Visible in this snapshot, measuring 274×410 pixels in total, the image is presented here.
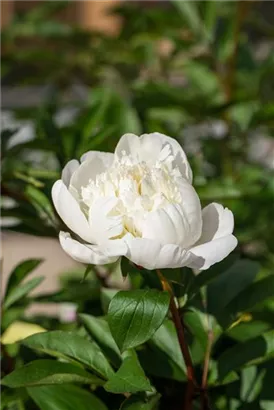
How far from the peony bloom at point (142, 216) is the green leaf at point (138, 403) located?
0.07m

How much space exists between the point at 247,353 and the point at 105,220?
0.39 feet

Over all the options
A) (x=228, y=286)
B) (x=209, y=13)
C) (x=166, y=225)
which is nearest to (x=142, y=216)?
(x=166, y=225)

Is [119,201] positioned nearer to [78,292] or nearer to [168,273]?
[168,273]

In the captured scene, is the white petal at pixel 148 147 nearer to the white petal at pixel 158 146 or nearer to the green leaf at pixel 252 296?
the white petal at pixel 158 146

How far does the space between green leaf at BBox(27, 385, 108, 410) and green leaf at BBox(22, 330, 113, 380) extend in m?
0.02

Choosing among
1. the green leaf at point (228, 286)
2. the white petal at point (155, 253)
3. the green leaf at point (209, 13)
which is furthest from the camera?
the green leaf at point (209, 13)

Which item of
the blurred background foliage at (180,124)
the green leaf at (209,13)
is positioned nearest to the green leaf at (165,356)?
the blurred background foliage at (180,124)

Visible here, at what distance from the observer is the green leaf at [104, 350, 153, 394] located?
29 centimetres

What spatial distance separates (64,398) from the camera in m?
0.34

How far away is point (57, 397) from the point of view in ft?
1.13

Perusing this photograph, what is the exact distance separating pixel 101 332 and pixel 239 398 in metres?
0.09

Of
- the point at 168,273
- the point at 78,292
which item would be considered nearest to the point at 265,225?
the point at 78,292

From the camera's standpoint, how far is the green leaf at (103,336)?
36 centimetres

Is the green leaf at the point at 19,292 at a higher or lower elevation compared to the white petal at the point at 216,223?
lower
